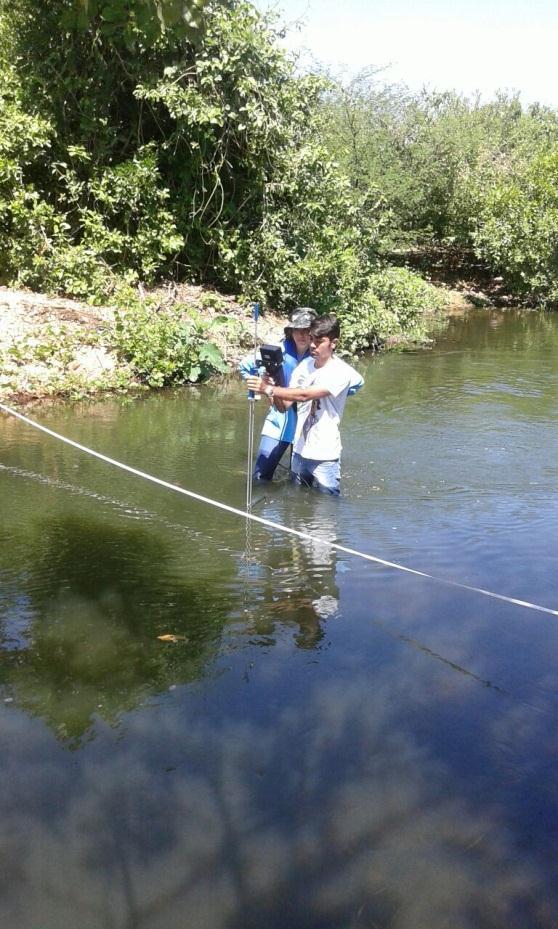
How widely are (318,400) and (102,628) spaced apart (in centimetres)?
284

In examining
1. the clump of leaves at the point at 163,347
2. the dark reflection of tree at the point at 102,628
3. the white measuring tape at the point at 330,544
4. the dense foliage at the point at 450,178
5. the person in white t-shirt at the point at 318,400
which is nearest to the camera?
the dark reflection of tree at the point at 102,628

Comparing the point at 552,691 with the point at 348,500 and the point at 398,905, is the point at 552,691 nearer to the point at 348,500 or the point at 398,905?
the point at 398,905

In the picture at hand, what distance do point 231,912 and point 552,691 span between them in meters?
2.29

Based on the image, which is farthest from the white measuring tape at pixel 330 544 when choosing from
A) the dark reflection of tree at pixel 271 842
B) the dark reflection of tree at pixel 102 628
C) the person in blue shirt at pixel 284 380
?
the dark reflection of tree at pixel 271 842

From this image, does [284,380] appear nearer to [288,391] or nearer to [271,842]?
[288,391]

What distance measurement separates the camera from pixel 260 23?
1652cm

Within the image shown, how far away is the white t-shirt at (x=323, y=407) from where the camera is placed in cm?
713

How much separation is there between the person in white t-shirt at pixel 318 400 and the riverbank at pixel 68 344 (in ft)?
18.9

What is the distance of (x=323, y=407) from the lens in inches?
291

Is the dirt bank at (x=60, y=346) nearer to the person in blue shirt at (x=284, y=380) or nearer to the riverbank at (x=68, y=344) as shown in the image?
the riverbank at (x=68, y=344)

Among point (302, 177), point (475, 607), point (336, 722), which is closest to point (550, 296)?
point (302, 177)

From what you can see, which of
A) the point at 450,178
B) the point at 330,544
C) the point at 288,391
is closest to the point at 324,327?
the point at 288,391

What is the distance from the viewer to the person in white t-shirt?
7.08m

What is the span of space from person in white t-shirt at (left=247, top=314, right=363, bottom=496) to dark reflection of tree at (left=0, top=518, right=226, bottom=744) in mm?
1506
